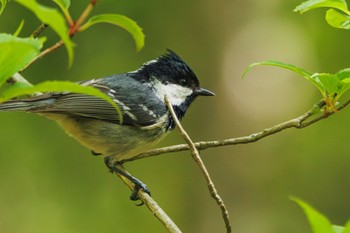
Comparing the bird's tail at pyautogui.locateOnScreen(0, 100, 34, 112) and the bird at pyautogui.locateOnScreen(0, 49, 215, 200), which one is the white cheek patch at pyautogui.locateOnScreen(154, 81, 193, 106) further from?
the bird's tail at pyautogui.locateOnScreen(0, 100, 34, 112)

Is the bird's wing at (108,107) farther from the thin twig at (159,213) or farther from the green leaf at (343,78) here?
the green leaf at (343,78)

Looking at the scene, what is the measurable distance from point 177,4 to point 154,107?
5.12 metres

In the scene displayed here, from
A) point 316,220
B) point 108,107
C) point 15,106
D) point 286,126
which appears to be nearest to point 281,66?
point 286,126

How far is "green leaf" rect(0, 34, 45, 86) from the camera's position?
136 centimetres

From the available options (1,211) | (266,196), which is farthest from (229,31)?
(1,211)

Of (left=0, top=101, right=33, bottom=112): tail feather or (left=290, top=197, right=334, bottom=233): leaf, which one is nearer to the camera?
(left=290, top=197, right=334, bottom=233): leaf

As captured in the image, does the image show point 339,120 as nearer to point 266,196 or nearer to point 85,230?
point 266,196

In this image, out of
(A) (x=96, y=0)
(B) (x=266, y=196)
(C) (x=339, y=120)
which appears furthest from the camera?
(B) (x=266, y=196)

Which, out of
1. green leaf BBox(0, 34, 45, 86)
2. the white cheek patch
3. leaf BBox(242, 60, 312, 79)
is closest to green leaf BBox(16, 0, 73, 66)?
green leaf BBox(0, 34, 45, 86)

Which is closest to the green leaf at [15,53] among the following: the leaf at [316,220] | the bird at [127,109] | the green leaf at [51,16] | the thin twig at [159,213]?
the green leaf at [51,16]

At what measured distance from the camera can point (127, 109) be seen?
163 inches

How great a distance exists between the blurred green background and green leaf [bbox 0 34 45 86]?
245 inches

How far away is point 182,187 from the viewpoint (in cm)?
891

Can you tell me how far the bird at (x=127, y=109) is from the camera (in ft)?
12.5
